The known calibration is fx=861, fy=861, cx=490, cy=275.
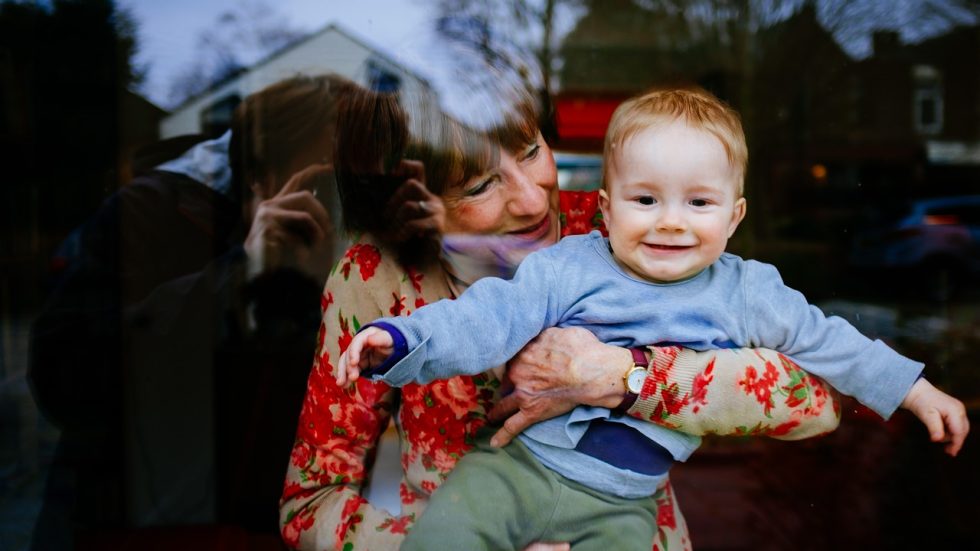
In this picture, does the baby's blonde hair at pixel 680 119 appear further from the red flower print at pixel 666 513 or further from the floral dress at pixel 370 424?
the red flower print at pixel 666 513

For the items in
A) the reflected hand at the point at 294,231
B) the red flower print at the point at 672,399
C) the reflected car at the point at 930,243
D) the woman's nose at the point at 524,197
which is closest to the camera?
the red flower print at the point at 672,399

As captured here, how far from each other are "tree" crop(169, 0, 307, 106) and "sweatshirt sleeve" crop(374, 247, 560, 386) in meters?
1.78

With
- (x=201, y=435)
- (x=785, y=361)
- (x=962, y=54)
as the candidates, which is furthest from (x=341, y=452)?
(x=962, y=54)

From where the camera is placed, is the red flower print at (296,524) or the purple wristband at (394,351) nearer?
the purple wristband at (394,351)

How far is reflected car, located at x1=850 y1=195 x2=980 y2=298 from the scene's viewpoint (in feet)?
16.0

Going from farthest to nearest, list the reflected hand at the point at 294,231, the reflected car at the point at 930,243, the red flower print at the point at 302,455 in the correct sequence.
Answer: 1. the reflected car at the point at 930,243
2. the reflected hand at the point at 294,231
3. the red flower print at the point at 302,455

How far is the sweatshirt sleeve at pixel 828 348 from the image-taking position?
1.38 meters

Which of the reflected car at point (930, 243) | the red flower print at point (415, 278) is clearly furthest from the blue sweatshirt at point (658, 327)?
the reflected car at point (930, 243)

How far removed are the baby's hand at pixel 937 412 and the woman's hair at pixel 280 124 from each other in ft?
4.17

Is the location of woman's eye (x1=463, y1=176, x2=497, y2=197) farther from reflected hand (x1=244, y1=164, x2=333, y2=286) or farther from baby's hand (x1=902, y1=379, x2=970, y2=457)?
baby's hand (x1=902, y1=379, x2=970, y2=457)

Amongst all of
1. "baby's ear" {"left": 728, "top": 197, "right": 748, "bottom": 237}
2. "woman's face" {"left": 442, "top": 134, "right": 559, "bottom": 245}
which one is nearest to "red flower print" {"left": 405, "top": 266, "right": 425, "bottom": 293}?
→ "woman's face" {"left": 442, "top": 134, "right": 559, "bottom": 245}

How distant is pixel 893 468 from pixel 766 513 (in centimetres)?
62

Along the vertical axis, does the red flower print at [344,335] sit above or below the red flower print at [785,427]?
above

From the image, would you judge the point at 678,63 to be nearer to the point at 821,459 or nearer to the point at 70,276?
the point at 821,459
